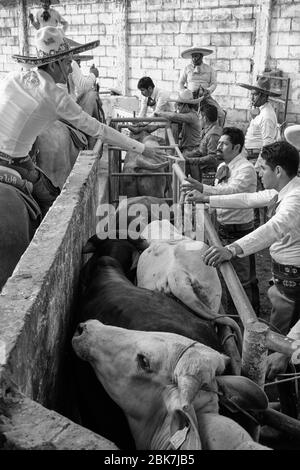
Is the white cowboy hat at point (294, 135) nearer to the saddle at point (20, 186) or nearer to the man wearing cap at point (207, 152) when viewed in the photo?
the saddle at point (20, 186)

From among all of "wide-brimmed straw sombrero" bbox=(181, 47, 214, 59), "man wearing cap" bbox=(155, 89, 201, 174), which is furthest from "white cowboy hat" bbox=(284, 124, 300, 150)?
"wide-brimmed straw sombrero" bbox=(181, 47, 214, 59)

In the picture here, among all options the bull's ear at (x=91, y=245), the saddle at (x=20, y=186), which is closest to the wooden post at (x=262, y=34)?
the saddle at (x=20, y=186)

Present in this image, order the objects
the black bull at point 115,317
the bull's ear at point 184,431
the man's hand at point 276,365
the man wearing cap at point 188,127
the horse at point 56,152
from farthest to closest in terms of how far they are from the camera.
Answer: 1. the man wearing cap at point 188,127
2. the horse at point 56,152
3. the man's hand at point 276,365
4. the black bull at point 115,317
5. the bull's ear at point 184,431

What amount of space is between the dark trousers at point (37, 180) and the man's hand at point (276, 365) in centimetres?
269

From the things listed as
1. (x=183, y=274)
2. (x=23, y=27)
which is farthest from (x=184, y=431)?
(x=23, y=27)

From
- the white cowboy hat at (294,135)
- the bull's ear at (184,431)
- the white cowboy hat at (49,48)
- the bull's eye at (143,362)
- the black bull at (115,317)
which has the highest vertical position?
the white cowboy hat at (49,48)

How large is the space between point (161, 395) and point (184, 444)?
32cm

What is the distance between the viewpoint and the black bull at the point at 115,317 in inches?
106

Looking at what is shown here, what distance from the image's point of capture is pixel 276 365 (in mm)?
3330


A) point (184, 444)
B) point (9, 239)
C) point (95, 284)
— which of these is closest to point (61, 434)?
point (184, 444)

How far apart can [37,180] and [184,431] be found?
3440 mm

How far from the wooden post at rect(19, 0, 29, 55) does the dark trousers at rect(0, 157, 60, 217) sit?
43.4 ft

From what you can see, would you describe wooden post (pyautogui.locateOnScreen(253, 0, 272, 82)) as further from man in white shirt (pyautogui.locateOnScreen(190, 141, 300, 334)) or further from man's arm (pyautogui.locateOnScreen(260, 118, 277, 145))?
man in white shirt (pyautogui.locateOnScreen(190, 141, 300, 334))
